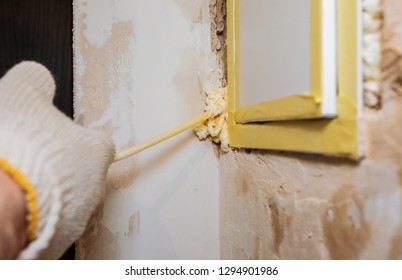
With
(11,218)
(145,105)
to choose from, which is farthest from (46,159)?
(145,105)

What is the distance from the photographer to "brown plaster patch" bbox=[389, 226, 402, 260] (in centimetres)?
40

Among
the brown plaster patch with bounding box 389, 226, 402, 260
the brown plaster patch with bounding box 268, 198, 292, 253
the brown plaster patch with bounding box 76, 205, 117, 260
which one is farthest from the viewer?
the brown plaster patch with bounding box 76, 205, 117, 260

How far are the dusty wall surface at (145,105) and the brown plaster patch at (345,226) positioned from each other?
429 mm

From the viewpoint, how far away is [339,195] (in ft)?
1.57

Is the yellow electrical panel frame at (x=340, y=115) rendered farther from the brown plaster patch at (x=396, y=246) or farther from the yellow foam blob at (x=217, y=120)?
the yellow foam blob at (x=217, y=120)

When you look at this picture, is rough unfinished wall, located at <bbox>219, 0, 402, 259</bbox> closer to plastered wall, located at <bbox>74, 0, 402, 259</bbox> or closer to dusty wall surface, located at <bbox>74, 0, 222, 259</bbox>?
plastered wall, located at <bbox>74, 0, 402, 259</bbox>

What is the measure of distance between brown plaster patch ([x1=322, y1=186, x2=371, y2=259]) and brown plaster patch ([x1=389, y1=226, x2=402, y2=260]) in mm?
32

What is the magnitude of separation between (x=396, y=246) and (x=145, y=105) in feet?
2.02

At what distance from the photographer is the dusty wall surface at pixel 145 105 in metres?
0.83

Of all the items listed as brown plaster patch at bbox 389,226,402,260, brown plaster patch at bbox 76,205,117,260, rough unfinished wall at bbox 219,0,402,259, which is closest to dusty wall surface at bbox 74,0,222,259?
brown plaster patch at bbox 76,205,117,260

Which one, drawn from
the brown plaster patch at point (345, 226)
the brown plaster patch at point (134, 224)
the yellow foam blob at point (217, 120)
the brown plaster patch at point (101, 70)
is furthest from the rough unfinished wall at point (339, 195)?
the brown plaster patch at point (101, 70)

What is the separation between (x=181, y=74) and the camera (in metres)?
0.86

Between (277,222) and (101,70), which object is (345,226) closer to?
(277,222)

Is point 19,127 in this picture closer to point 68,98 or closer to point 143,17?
point 68,98
